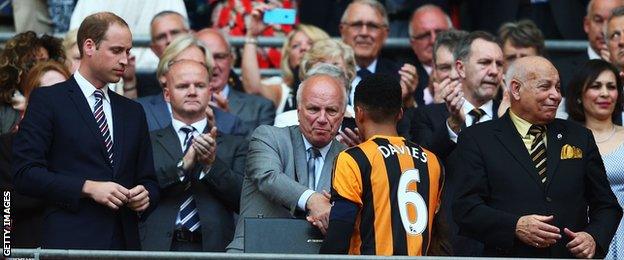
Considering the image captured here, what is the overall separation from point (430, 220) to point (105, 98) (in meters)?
2.17

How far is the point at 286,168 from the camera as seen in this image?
9.85 meters

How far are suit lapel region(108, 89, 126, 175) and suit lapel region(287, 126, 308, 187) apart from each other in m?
1.10

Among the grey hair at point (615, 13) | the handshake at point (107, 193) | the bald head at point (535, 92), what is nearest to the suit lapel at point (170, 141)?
the handshake at point (107, 193)

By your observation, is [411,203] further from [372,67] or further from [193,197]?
[372,67]

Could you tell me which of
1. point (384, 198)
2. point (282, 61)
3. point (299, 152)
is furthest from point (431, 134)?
point (282, 61)

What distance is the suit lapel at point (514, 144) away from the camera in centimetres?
933

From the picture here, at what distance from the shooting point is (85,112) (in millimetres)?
9422

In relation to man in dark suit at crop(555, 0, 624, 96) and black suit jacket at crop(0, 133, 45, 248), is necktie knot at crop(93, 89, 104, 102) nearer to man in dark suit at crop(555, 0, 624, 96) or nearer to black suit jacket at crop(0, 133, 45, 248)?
black suit jacket at crop(0, 133, 45, 248)

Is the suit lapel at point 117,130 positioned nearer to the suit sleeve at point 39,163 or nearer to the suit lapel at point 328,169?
the suit sleeve at point 39,163

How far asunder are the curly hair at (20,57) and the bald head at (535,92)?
133 inches

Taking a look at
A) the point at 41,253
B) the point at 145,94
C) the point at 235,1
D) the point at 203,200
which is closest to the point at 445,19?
the point at 235,1

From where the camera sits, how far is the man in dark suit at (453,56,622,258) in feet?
30.0

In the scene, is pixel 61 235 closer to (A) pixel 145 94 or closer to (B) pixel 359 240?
(B) pixel 359 240

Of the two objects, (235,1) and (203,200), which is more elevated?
(235,1)
